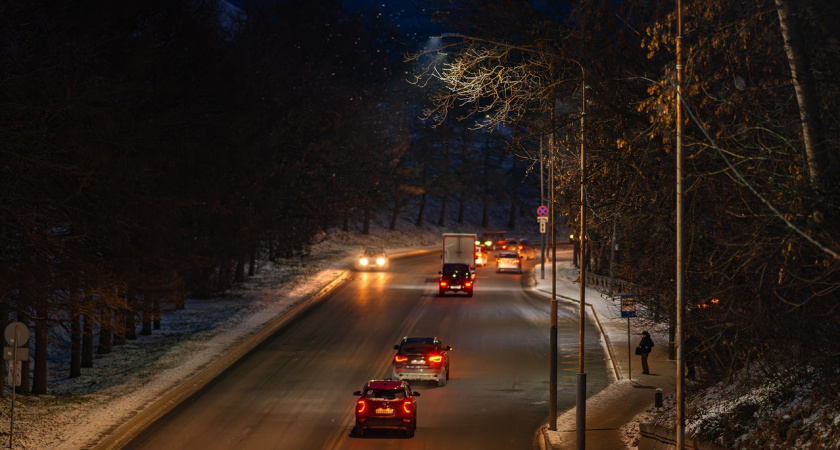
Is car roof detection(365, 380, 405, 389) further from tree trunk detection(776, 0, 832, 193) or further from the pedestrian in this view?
tree trunk detection(776, 0, 832, 193)

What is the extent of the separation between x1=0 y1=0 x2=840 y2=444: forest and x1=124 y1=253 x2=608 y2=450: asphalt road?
466 centimetres

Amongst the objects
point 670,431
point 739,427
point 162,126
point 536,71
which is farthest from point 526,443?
point 162,126

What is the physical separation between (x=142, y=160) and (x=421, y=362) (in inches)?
477

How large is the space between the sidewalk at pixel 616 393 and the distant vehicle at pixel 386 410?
3191 mm

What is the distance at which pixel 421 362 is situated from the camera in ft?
86.5

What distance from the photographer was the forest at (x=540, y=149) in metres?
13.3

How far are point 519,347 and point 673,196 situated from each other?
59.2 ft

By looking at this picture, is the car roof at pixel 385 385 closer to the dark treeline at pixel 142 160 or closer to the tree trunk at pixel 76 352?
the dark treeline at pixel 142 160

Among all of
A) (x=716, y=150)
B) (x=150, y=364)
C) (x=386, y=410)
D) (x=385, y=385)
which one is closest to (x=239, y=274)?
(x=150, y=364)

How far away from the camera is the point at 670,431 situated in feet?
55.1

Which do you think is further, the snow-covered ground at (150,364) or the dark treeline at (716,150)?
the snow-covered ground at (150,364)

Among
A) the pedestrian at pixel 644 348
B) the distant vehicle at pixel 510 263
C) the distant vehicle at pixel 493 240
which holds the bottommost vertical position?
the pedestrian at pixel 644 348

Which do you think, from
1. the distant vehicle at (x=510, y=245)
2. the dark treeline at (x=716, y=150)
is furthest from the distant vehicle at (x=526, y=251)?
the dark treeline at (x=716, y=150)

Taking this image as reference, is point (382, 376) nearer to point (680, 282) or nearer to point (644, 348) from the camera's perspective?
point (644, 348)
